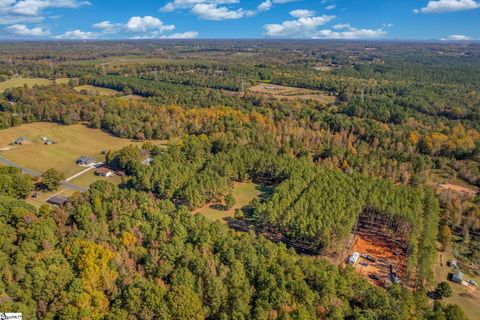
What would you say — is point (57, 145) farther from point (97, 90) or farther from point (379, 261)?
point (379, 261)

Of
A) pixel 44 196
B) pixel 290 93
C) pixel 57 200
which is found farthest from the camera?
pixel 290 93

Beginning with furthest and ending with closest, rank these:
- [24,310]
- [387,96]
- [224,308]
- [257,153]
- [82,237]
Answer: [387,96], [257,153], [82,237], [224,308], [24,310]

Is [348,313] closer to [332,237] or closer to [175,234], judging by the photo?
[332,237]

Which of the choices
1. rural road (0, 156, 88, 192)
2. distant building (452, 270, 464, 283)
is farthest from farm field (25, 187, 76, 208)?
distant building (452, 270, 464, 283)

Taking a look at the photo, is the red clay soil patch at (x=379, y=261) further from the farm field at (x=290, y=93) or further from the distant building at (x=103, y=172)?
the farm field at (x=290, y=93)

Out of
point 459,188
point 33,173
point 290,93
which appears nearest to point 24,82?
point 33,173

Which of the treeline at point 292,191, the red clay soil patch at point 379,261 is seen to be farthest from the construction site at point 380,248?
the treeline at point 292,191

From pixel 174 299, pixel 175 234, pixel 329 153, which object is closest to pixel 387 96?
pixel 329 153

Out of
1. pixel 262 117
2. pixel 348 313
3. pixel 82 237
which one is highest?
pixel 262 117
